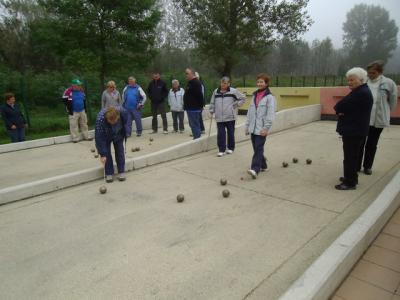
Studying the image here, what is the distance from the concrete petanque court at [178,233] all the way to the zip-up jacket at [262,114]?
3.04 feet

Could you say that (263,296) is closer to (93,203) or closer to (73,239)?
(73,239)

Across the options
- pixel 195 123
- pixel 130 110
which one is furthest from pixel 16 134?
pixel 195 123

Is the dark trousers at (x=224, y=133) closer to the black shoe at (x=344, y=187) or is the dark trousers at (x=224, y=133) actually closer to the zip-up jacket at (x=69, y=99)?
the black shoe at (x=344, y=187)

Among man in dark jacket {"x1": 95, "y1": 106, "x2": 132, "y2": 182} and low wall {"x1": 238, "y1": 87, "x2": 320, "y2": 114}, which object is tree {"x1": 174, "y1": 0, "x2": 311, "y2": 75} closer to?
low wall {"x1": 238, "y1": 87, "x2": 320, "y2": 114}

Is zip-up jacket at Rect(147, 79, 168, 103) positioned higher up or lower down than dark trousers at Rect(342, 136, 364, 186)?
higher up

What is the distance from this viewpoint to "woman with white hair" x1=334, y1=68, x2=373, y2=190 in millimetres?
4648

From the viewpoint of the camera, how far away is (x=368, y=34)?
63.9 meters

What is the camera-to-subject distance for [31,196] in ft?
17.5

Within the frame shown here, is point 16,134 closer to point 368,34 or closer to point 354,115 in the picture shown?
point 354,115

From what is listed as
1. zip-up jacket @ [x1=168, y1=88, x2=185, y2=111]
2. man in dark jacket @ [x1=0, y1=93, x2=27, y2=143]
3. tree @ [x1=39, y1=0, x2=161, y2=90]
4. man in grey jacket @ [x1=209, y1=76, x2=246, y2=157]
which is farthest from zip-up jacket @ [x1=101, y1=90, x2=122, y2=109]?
tree @ [x1=39, y1=0, x2=161, y2=90]

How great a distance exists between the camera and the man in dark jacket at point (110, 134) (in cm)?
548

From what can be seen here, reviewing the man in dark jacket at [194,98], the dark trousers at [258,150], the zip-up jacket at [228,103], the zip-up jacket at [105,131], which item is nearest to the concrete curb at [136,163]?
the man in dark jacket at [194,98]

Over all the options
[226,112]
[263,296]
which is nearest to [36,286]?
[263,296]

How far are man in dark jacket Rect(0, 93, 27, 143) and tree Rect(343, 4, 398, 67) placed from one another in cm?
5848
